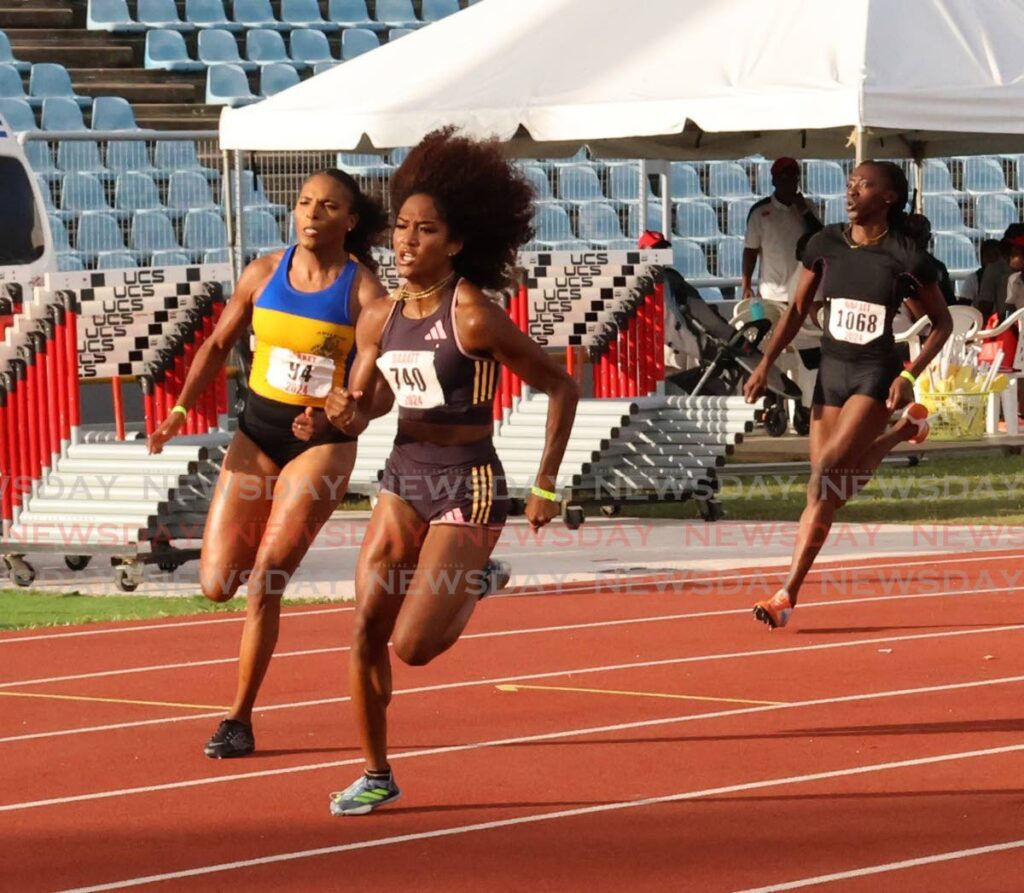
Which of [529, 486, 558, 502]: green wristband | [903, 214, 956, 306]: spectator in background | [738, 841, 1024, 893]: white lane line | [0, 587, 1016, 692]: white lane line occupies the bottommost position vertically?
[738, 841, 1024, 893]: white lane line

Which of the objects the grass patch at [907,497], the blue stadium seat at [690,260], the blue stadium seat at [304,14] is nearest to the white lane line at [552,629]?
the grass patch at [907,497]

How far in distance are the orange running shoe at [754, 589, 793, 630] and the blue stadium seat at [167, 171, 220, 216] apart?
1150 cm

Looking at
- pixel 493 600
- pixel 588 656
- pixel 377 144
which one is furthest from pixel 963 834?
pixel 377 144

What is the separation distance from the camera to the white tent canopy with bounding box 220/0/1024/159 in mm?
14547

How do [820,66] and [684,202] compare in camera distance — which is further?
[684,202]

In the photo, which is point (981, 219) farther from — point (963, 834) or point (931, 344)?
point (963, 834)

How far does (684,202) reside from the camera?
2448 cm

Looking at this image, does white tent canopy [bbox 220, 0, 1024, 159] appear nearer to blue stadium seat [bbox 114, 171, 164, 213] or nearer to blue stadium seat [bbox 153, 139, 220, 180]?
blue stadium seat [bbox 153, 139, 220, 180]

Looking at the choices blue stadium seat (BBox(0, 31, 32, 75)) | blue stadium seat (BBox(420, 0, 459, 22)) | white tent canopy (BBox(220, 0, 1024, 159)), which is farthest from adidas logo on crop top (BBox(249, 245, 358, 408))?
blue stadium seat (BBox(420, 0, 459, 22))

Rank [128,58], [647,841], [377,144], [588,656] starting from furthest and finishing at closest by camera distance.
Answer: [128,58], [377,144], [588,656], [647,841]

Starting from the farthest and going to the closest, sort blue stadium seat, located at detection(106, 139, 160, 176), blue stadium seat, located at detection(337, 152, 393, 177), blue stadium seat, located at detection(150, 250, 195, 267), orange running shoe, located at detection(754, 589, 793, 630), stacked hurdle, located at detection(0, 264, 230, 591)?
blue stadium seat, located at detection(337, 152, 393, 177) → blue stadium seat, located at detection(150, 250, 195, 267) → blue stadium seat, located at detection(106, 139, 160, 176) → stacked hurdle, located at detection(0, 264, 230, 591) → orange running shoe, located at detection(754, 589, 793, 630)

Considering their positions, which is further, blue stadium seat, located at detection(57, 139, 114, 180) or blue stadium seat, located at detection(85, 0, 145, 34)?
blue stadium seat, located at detection(85, 0, 145, 34)

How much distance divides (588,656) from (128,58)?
1801cm

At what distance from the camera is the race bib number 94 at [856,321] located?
9992 mm
